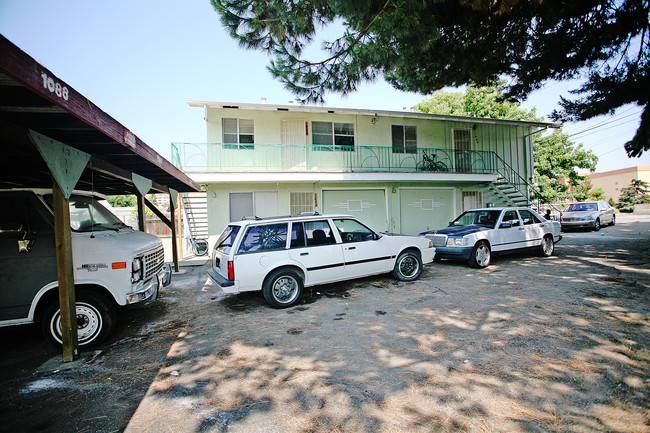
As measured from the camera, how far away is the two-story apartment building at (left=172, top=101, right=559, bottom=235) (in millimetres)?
12250

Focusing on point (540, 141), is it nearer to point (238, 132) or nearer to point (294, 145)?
point (294, 145)

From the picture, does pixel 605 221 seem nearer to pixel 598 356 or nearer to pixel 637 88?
pixel 637 88

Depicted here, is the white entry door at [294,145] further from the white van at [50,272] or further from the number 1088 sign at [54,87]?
the number 1088 sign at [54,87]

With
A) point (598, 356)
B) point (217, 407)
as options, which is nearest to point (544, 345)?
point (598, 356)

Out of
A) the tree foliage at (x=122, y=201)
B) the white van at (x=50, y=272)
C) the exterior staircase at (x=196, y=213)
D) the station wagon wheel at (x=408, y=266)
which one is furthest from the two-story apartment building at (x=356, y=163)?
the tree foliage at (x=122, y=201)

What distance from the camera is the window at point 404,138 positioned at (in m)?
14.6

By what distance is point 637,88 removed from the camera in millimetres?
7449

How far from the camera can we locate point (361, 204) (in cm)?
1412

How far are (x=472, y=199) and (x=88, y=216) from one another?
16.6 m

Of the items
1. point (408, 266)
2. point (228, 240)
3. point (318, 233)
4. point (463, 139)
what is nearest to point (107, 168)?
point (228, 240)

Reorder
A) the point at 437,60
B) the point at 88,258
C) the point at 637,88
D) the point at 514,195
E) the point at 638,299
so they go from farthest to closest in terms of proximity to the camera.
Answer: the point at 514,195
the point at 437,60
the point at 637,88
the point at 638,299
the point at 88,258

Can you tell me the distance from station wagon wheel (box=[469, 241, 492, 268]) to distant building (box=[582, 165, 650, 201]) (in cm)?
5912

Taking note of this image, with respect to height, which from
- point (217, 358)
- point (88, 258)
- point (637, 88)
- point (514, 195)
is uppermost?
point (637, 88)

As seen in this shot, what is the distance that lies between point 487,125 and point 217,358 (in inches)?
695
